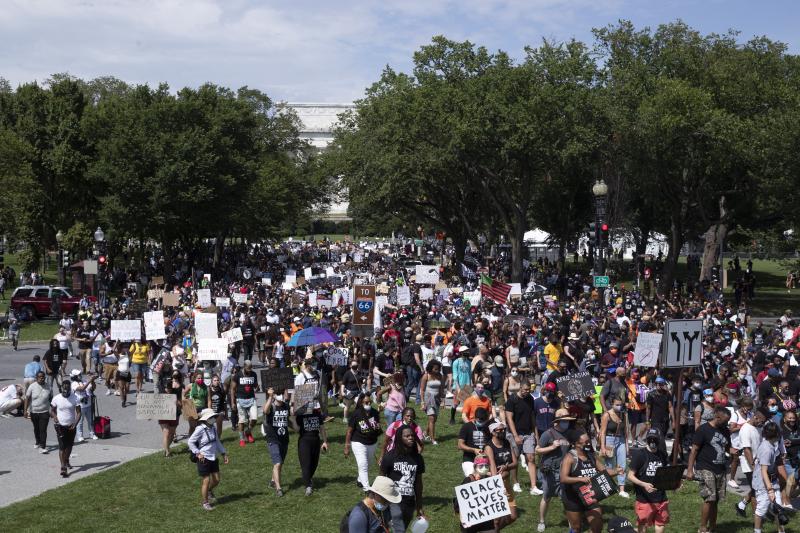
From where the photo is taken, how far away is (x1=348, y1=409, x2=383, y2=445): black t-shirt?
42.4 feet

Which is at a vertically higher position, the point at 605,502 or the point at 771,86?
the point at 771,86

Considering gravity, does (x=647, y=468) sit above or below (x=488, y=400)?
below

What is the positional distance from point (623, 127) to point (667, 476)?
116 feet

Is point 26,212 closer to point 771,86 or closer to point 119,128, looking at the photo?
point 119,128

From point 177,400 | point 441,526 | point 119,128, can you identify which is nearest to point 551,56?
point 119,128

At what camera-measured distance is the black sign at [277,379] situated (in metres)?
14.6

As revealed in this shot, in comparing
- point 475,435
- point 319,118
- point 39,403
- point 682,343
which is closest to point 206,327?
point 39,403

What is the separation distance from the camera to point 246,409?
1695cm

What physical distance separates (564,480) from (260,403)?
12201 millimetres

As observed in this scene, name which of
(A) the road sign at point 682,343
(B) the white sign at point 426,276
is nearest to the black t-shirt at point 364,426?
(A) the road sign at point 682,343

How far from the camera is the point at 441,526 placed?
38.9 ft

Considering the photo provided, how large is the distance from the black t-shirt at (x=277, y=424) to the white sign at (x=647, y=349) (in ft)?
24.6

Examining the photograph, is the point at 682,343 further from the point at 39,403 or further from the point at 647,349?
the point at 39,403

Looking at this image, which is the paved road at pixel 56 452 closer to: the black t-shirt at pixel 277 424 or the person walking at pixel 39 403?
the person walking at pixel 39 403
